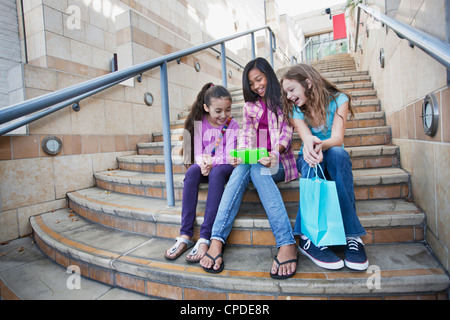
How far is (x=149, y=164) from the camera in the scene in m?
2.54

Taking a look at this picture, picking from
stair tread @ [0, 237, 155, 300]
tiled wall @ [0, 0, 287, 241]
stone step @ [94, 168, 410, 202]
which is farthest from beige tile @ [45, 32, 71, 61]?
stair tread @ [0, 237, 155, 300]

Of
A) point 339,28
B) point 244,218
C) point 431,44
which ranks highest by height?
point 339,28

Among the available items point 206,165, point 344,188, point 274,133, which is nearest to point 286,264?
point 344,188

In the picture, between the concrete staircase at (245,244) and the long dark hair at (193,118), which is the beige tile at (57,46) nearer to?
the concrete staircase at (245,244)

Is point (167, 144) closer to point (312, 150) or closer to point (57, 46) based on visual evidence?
point (312, 150)

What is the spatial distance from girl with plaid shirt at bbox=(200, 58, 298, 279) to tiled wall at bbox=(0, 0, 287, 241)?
1942 millimetres

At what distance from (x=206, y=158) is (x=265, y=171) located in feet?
1.34

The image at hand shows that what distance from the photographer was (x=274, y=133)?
1648mm

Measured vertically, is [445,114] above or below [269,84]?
below

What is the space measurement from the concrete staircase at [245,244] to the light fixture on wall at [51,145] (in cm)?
53

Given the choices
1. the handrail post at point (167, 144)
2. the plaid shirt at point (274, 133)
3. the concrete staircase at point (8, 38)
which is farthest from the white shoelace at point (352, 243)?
the concrete staircase at point (8, 38)

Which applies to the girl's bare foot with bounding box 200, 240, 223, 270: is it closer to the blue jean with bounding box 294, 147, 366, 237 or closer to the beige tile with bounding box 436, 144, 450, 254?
the blue jean with bounding box 294, 147, 366, 237

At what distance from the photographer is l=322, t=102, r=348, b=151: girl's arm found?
1324 millimetres

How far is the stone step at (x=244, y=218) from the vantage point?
4.41 feet
